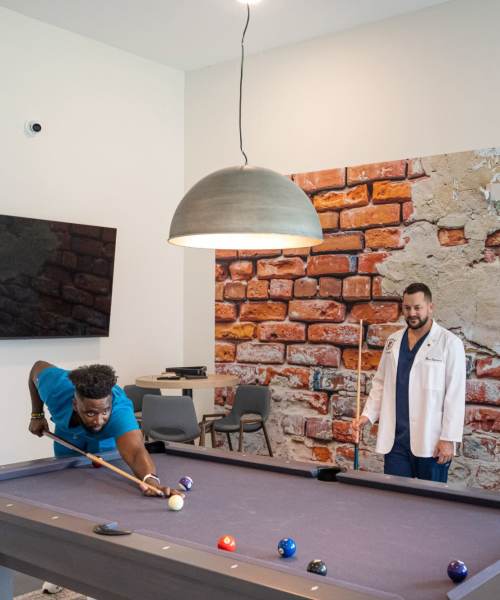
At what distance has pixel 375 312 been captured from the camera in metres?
4.77

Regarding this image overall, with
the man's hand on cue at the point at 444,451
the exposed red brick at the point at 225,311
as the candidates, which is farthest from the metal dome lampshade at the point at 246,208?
the exposed red brick at the point at 225,311

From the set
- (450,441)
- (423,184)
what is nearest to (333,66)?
(423,184)

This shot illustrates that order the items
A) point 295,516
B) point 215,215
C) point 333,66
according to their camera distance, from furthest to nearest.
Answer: point 333,66
point 215,215
point 295,516

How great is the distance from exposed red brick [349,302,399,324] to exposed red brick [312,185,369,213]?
661 mm

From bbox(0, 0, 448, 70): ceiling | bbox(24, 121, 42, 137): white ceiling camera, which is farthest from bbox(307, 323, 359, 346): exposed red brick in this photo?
bbox(24, 121, 42, 137): white ceiling camera

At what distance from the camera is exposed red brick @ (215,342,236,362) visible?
556cm

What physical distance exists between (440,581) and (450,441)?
6.55 ft

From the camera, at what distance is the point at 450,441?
3670 mm

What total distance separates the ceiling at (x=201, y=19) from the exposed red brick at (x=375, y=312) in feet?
6.00

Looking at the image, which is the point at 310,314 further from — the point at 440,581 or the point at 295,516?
the point at 440,581

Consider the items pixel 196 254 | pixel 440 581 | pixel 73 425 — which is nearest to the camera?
pixel 440 581

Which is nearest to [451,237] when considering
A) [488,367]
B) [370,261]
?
[370,261]

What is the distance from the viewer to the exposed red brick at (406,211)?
4637mm

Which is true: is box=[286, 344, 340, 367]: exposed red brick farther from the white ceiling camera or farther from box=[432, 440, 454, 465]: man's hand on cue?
the white ceiling camera
